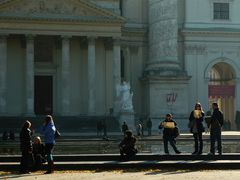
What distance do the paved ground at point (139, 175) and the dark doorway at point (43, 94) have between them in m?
42.4

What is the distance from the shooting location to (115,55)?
58.9 meters

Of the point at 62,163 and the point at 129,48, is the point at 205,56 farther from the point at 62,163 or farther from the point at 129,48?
the point at 62,163

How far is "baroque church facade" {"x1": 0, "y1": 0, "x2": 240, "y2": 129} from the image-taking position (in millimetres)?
57469

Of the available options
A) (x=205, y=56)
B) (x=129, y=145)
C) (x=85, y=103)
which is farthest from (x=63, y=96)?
(x=129, y=145)

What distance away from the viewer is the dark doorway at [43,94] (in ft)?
201

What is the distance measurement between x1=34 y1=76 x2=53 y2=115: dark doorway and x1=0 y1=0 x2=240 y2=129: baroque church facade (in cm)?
11

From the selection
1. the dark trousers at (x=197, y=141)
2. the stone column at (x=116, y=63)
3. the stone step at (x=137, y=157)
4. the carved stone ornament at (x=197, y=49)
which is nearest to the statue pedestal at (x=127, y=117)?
the stone column at (x=116, y=63)

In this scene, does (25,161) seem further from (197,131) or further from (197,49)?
(197,49)

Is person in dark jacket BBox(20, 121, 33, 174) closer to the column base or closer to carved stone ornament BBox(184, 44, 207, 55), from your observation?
the column base

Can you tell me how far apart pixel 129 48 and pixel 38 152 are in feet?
151

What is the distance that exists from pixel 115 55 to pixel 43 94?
9013mm

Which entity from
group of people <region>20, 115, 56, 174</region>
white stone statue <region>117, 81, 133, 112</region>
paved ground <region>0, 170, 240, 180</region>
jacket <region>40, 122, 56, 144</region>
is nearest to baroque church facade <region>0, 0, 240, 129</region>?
white stone statue <region>117, 81, 133, 112</region>

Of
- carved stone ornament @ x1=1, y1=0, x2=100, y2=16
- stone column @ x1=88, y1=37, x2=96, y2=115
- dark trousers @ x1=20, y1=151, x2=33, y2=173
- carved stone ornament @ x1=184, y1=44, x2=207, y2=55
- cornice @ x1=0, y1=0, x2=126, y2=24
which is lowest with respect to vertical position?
dark trousers @ x1=20, y1=151, x2=33, y2=173

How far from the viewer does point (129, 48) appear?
214 feet
